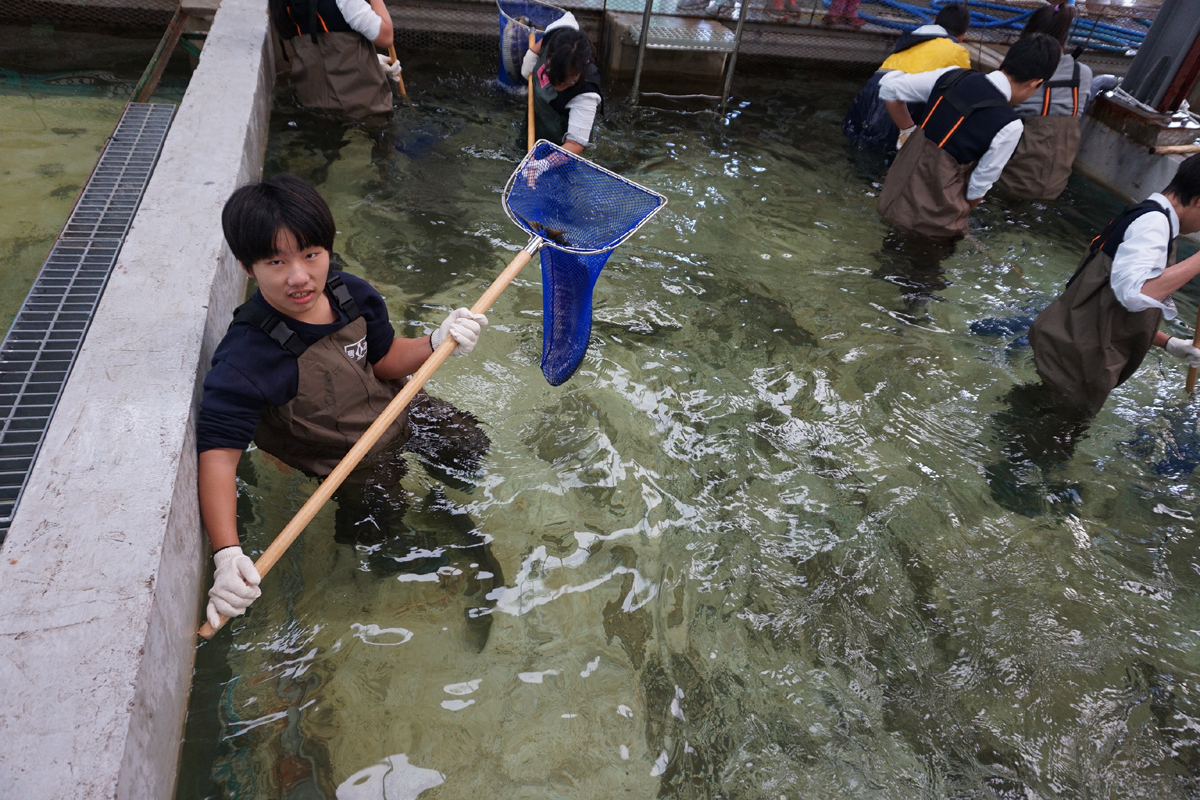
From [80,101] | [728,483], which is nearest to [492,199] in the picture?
[728,483]

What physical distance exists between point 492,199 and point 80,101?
3.58 metres

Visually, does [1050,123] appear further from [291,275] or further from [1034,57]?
[291,275]

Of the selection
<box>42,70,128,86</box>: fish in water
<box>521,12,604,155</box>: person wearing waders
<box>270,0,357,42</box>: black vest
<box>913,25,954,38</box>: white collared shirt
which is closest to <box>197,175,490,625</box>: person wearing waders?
<box>521,12,604,155</box>: person wearing waders

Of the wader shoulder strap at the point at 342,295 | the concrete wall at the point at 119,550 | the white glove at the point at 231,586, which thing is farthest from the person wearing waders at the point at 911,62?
the white glove at the point at 231,586

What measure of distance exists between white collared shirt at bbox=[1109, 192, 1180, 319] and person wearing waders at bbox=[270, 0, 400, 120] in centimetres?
481

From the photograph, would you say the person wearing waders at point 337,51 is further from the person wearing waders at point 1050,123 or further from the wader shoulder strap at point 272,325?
the person wearing waders at point 1050,123

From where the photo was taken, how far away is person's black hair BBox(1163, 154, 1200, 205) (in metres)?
3.21

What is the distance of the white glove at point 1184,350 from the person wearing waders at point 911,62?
269 cm

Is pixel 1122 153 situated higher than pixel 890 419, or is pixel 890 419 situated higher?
pixel 1122 153

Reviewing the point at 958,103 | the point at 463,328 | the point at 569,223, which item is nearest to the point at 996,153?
the point at 958,103

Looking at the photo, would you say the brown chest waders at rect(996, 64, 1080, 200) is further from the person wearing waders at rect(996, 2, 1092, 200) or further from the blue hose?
the blue hose

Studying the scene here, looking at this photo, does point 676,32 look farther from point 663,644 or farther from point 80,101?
point 663,644

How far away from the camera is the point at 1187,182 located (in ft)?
10.6

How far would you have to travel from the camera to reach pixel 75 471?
196cm
